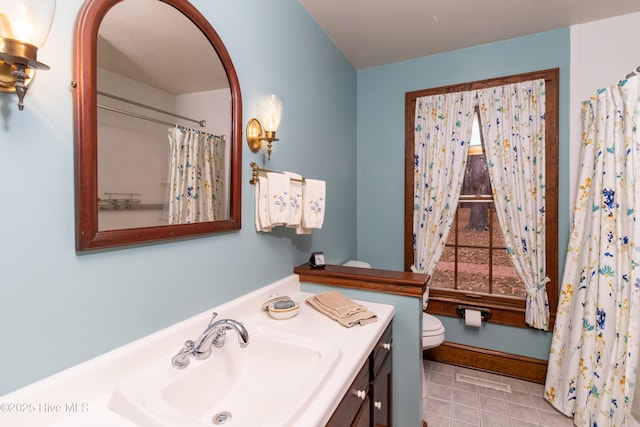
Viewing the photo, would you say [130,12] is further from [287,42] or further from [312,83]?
[312,83]

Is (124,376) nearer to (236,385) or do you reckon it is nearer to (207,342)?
(207,342)

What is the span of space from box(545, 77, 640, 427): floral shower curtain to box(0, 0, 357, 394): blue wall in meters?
1.82

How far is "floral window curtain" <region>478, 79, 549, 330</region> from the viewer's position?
220cm

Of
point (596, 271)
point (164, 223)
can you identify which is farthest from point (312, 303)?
point (596, 271)

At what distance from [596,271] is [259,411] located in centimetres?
204

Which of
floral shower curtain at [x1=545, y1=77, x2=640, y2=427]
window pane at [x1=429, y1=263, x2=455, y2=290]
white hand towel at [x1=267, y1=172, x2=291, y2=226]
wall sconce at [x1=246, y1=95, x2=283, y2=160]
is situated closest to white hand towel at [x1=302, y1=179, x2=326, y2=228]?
white hand towel at [x1=267, y1=172, x2=291, y2=226]

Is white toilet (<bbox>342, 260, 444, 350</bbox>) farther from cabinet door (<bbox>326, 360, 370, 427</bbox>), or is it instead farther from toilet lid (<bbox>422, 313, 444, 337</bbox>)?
cabinet door (<bbox>326, 360, 370, 427</bbox>)

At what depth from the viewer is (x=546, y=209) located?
7.22ft

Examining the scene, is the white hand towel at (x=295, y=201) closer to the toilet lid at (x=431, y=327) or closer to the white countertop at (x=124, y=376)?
the white countertop at (x=124, y=376)

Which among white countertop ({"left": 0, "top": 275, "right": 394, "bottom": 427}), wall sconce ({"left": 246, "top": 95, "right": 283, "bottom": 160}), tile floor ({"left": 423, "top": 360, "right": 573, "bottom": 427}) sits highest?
wall sconce ({"left": 246, "top": 95, "right": 283, "bottom": 160})

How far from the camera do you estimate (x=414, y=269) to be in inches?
101

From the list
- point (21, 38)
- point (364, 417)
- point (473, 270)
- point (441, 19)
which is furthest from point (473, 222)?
point (21, 38)

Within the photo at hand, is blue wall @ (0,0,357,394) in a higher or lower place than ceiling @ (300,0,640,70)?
lower

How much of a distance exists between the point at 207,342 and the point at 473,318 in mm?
2091
